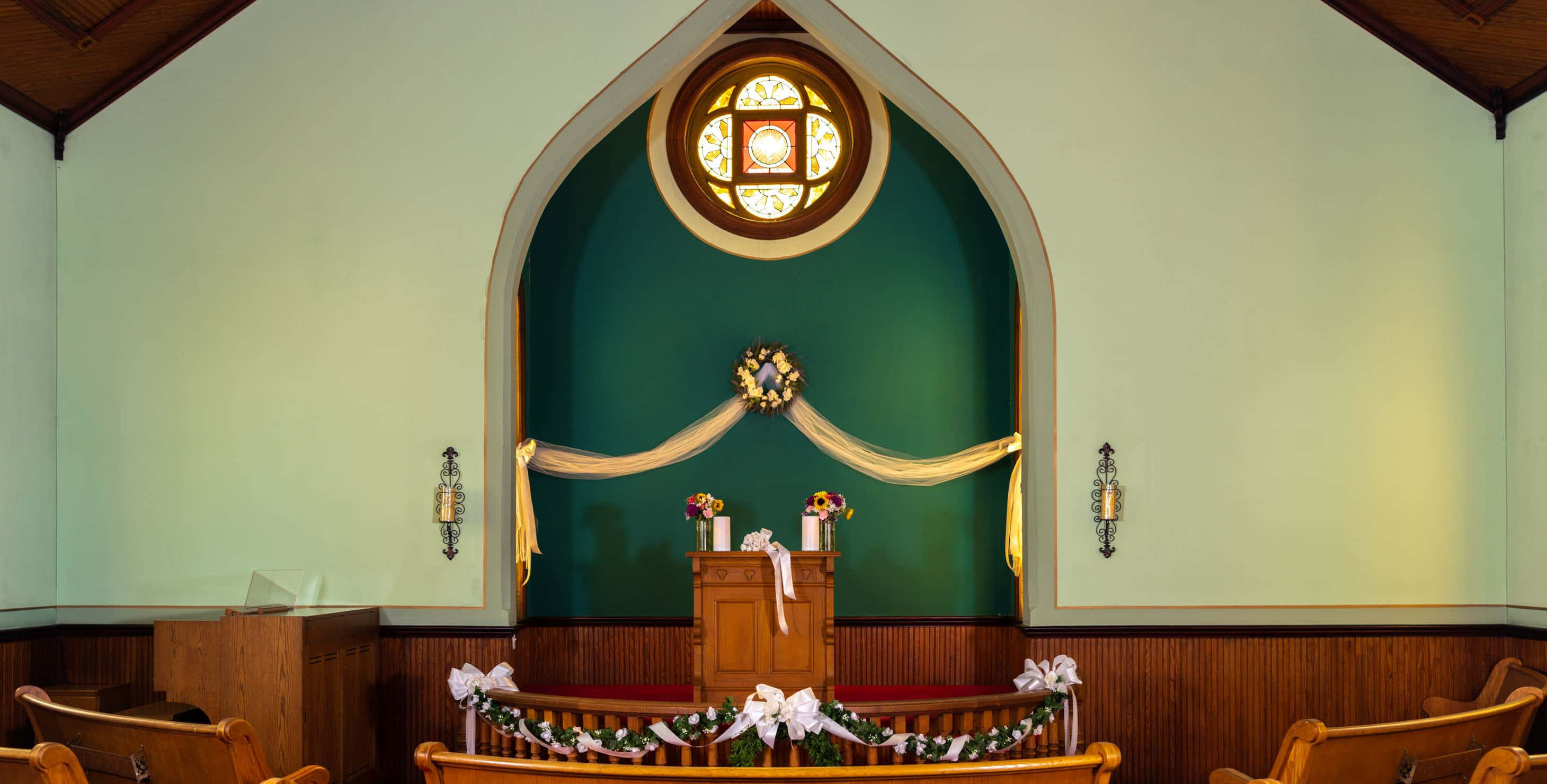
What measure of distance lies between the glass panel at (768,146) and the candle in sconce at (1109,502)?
358 cm

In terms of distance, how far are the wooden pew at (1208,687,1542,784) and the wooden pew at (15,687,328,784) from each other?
3.39m

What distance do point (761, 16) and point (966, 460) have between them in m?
3.65

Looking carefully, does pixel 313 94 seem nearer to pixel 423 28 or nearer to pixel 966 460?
pixel 423 28

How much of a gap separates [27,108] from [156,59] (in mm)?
762

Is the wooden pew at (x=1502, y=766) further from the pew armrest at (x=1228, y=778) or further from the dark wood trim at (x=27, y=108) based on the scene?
the dark wood trim at (x=27, y=108)

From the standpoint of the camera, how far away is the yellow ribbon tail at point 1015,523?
7535 millimetres

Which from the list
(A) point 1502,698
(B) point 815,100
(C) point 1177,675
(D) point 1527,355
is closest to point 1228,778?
(C) point 1177,675

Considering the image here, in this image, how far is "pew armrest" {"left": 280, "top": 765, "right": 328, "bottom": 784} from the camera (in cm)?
377

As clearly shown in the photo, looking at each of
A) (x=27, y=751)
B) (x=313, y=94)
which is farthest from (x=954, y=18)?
(x=27, y=751)

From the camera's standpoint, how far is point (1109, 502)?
662 cm

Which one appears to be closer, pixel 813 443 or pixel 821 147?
pixel 813 443

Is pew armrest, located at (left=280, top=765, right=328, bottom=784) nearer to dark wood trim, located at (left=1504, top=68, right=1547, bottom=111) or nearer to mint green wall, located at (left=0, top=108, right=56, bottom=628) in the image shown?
mint green wall, located at (left=0, top=108, right=56, bottom=628)

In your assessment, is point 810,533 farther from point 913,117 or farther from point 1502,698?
point 1502,698

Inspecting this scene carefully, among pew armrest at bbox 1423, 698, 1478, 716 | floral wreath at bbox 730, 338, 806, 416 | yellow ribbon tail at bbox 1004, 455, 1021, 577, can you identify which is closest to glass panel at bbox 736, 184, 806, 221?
floral wreath at bbox 730, 338, 806, 416
